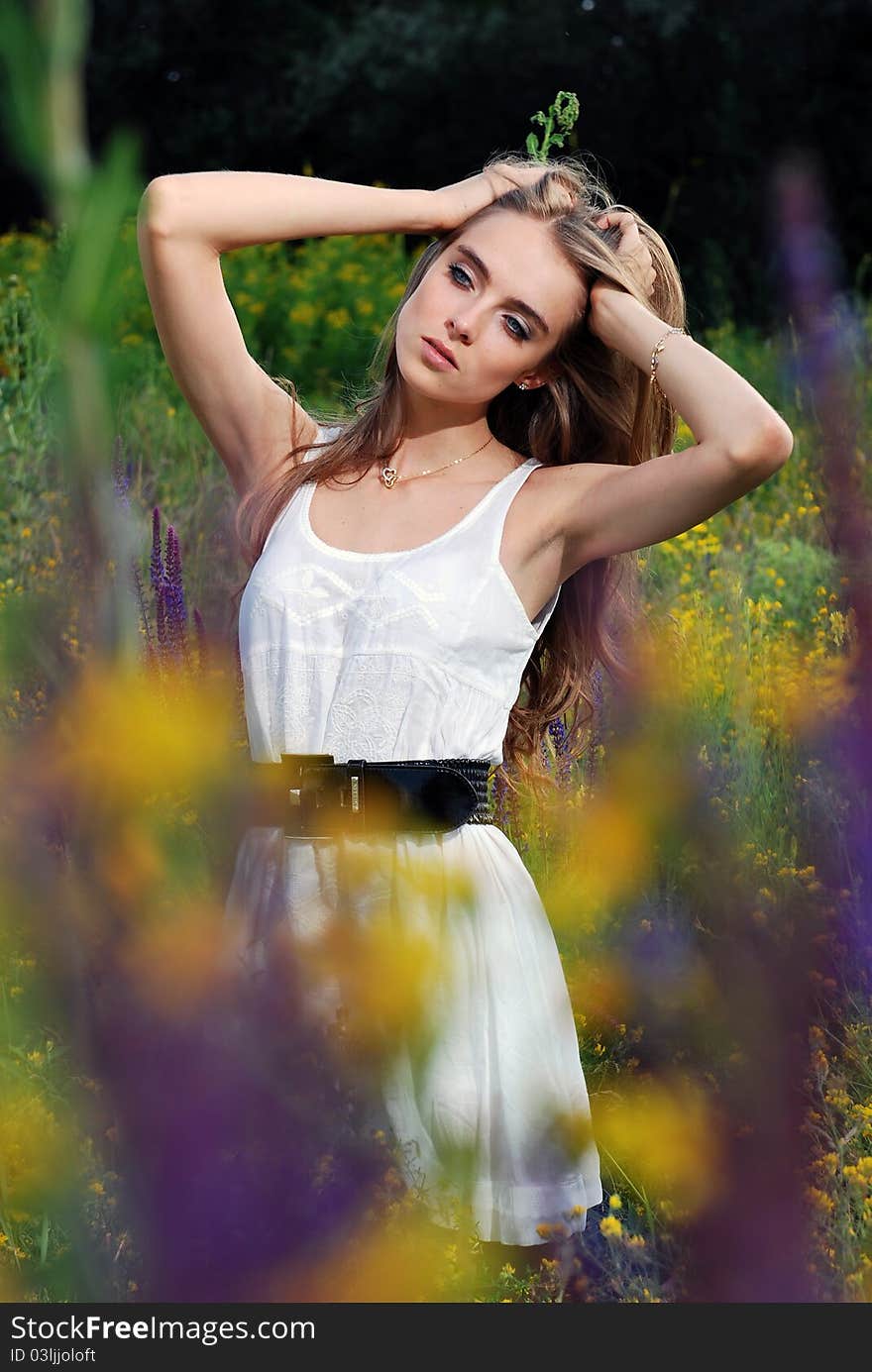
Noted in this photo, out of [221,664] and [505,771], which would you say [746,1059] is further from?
[505,771]

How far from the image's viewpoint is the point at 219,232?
75.3 inches

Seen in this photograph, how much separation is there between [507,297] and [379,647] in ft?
1.48

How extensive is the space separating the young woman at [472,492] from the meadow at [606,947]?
10 cm

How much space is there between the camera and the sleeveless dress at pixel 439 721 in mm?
1699

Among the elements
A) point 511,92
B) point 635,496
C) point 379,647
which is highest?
point 511,92

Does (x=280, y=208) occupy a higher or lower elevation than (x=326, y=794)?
higher

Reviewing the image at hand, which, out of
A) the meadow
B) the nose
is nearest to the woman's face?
the nose

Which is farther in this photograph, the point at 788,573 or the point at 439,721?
the point at 788,573

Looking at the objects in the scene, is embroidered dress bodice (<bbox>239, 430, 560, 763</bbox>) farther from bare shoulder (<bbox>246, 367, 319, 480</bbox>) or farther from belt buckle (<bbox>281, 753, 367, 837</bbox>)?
bare shoulder (<bbox>246, 367, 319, 480</bbox>)

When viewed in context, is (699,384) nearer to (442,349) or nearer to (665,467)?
(665,467)

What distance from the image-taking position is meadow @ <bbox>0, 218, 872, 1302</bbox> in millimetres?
825

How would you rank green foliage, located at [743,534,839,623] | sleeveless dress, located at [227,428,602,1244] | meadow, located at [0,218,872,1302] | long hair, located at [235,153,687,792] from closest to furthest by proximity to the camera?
meadow, located at [0,218,872,1302] < sleeveless dress, located at [227,428,602,1244] < long hair, located at [235,153,687,792] < green foliage, located at [743,534,839,623]

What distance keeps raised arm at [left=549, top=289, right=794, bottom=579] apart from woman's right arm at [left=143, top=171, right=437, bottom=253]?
0.27m

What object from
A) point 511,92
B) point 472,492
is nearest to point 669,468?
point 472,492
